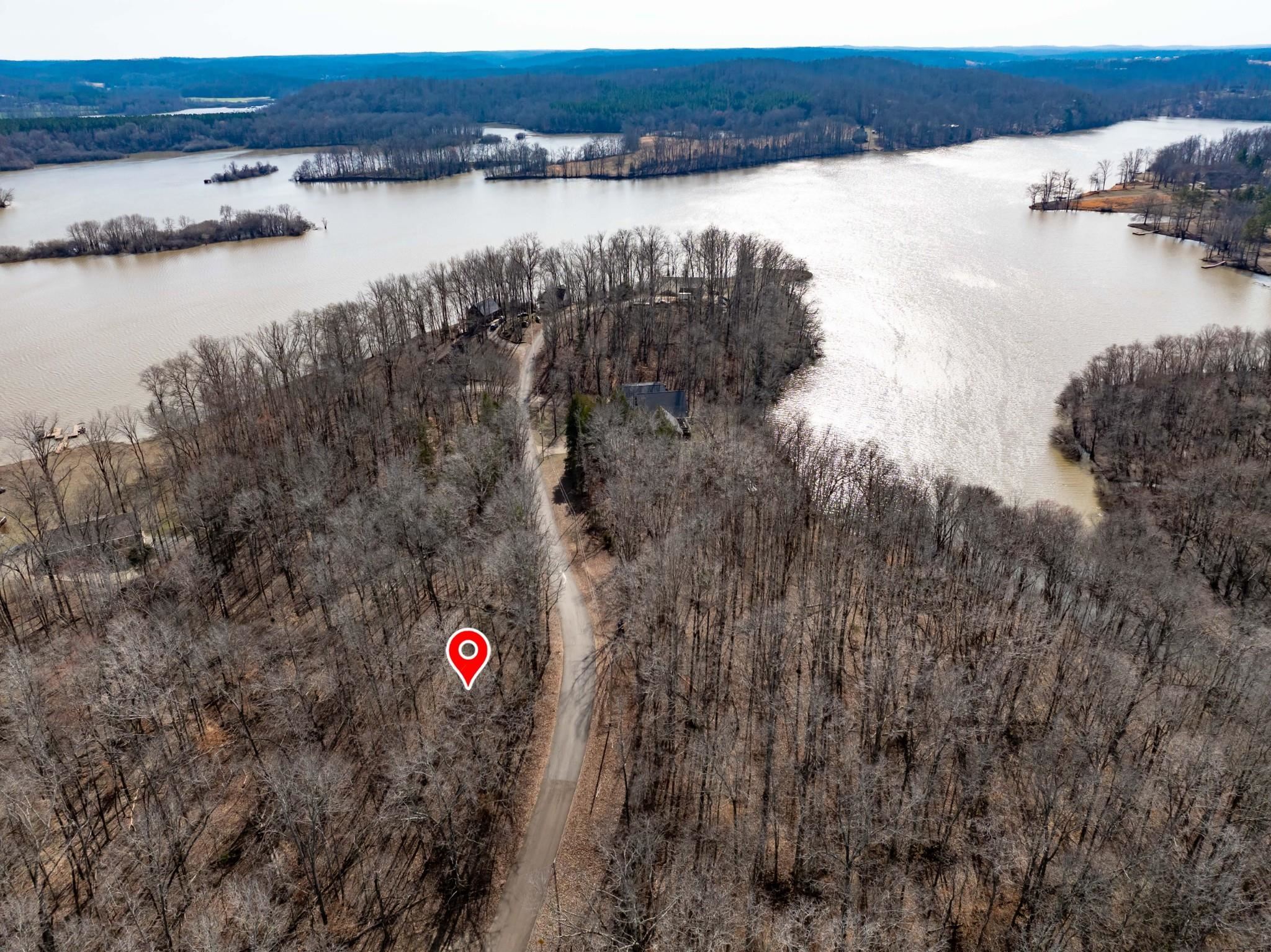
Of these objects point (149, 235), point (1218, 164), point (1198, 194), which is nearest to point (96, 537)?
point (149, 235)

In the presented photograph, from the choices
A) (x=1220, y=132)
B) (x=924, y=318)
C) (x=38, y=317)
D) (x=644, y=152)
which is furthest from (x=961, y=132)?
(x=38, y=317)

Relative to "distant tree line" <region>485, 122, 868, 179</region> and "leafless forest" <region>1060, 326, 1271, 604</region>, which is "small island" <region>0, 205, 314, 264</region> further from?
"leafless forest" <region>1060, 326, 1271, 604</region>

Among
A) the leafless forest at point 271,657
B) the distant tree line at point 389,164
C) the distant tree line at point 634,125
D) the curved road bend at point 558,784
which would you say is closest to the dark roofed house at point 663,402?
the leafless forest at point 271,657

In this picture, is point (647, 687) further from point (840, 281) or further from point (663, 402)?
point (840, 281)

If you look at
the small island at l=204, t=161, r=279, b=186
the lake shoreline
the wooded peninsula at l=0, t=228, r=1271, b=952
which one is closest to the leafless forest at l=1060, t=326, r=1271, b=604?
the wooded peninsula at l=0, t=228, r=1271, b=952

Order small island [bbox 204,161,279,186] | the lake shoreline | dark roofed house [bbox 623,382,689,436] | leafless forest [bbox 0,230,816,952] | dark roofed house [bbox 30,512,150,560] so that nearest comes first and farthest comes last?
leafless forest [bbox 0,230,816,952] < dark roofed house [bbox 30,512,150,560] < dark roofed house [bbox 623,382,689,436] < the lake shoreline < small island [bbox 204,161,279,186]

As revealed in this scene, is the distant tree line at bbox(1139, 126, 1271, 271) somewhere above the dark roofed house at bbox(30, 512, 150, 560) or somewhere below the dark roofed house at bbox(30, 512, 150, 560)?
above

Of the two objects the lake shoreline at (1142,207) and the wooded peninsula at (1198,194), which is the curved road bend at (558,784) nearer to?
the lake shoreline at (1142,207)

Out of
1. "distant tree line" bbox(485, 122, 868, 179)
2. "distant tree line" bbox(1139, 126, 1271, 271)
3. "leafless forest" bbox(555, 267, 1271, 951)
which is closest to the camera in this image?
"leafless forest" bbox(555, 267, 1271, 951)
